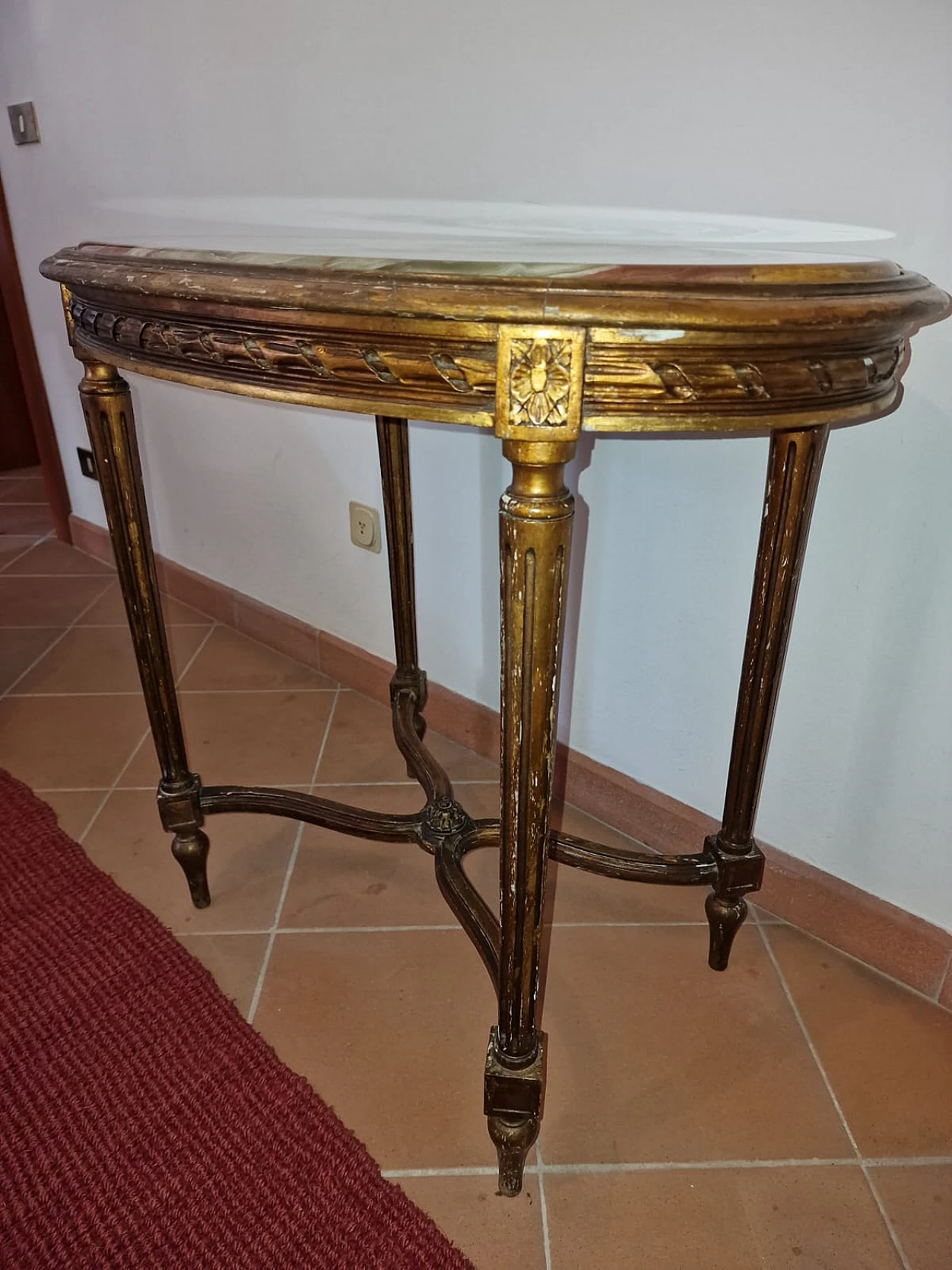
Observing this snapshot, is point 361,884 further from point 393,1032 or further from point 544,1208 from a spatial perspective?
point 544,1208

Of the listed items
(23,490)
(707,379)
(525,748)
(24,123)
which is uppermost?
(24,123)

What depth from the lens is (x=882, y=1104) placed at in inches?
39.0

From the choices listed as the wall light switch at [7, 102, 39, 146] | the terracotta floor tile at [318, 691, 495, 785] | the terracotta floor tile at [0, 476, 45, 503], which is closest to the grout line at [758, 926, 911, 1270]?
the terracotta floor tile at [318, 691, 495, 785]

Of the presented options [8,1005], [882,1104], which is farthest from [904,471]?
[8,1005]

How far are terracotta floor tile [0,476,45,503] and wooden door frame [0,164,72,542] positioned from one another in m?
0.49

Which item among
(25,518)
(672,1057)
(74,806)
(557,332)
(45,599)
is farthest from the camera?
(25,518)

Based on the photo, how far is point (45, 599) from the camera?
88.4 inches

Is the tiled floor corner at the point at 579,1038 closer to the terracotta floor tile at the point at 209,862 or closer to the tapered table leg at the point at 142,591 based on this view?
the terracotta floor tile at the point at 209,862

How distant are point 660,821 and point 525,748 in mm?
736

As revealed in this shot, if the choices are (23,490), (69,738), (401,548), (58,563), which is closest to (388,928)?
(401,548)

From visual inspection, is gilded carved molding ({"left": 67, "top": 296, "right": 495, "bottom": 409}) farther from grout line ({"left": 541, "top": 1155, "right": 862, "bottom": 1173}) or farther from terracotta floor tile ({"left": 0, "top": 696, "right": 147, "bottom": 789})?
terracotta floor tile ({"left": 0, "top": 696, "right": 147, "bottom": 789})

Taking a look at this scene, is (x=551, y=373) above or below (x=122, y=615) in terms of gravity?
above

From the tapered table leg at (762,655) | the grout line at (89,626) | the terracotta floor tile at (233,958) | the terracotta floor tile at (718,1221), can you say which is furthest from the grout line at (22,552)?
the terracotta floor tile at (718,1221)

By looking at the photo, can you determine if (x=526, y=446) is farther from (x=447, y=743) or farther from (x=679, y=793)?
(x=447, y=743)
